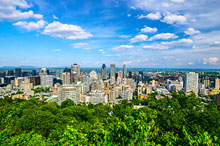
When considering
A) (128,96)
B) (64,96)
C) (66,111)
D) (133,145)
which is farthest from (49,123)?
(128,96)

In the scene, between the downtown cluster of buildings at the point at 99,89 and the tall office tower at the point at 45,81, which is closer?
the downtown cluster of buildings at the point at 99,89

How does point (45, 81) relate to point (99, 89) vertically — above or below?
above

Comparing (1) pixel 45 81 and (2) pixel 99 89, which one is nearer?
(2) pixel 99 89

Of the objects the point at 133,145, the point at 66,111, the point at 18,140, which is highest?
the point at 133,145

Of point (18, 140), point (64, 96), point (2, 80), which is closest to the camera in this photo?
point (18, 140)

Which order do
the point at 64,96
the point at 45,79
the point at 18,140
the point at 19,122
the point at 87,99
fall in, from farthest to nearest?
the point at 45,79, the point at 87,99, the point at 64,96, the point at 19,122, the point at 18,140

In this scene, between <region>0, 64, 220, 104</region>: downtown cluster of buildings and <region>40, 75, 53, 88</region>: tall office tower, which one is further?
<region>40, 75, 53, 88</region>: tall office tower

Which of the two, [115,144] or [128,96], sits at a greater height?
[115,144]

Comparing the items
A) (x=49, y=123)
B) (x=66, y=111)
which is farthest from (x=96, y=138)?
(x=66, y=111)

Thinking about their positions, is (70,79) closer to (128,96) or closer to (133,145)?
(128,96)

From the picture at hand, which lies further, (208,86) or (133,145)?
(208,86)
